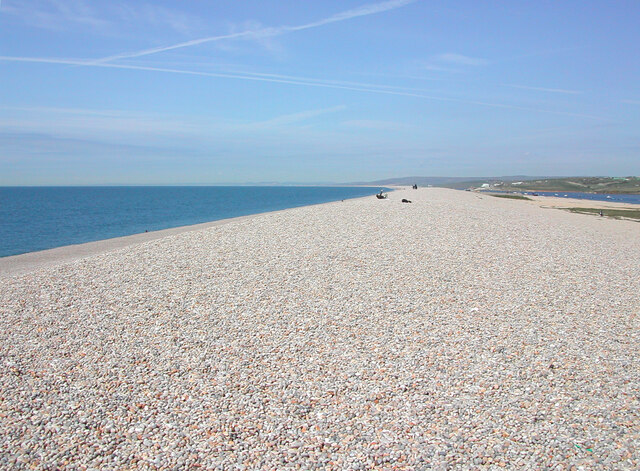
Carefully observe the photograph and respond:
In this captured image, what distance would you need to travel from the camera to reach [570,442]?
14.2 ft

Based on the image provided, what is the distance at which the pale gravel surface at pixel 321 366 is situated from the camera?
430 centimetres

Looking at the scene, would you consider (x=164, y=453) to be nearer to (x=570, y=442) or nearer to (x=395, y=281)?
(x=570, y=442)

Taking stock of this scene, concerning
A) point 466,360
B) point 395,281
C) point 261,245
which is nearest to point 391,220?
point 261,245

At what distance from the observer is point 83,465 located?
13.4 feet

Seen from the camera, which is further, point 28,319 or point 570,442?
point 28,319

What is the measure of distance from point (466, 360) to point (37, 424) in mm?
5065

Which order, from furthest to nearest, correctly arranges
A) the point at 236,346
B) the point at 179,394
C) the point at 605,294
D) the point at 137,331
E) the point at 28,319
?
the point at 605,294 → the point at 28,319 → the point at 137,331 → the point at 236,346 → the point at 179,394

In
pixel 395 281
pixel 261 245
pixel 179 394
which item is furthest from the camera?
pixel 261 245

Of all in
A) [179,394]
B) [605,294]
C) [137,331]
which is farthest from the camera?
[605,294]

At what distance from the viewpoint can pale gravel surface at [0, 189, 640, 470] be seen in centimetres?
430

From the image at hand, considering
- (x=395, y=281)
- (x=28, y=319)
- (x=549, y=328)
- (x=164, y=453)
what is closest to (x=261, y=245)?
(x=395, y=281)

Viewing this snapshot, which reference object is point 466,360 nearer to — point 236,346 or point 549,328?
point 549,328

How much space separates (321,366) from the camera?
5.96 m

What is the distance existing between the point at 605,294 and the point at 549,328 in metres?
3.15
